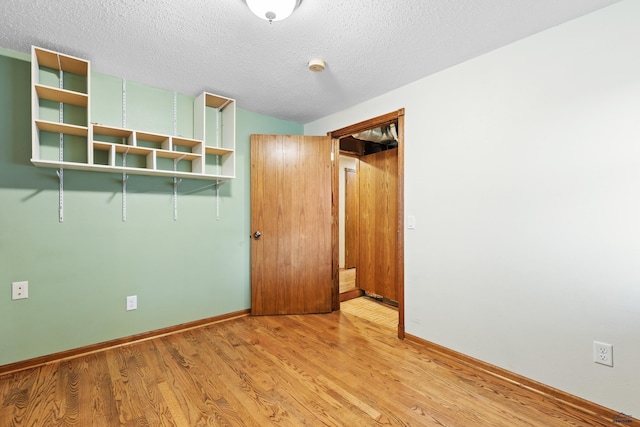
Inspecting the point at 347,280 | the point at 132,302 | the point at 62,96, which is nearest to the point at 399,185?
the point at 347,280

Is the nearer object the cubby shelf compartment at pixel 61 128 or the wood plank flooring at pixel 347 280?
the cubby shelf compartment at pixel 61 128

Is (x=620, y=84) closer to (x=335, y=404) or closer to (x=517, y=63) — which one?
(x=517, y=63)

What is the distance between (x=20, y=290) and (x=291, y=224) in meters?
2.16

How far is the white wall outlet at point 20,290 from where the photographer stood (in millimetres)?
1995

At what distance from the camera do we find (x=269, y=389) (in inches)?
71.6

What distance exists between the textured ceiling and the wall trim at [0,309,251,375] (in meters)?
2.15

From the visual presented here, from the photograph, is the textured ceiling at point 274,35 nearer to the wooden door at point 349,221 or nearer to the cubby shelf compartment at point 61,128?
the cubby shelf compartment at point 61,128

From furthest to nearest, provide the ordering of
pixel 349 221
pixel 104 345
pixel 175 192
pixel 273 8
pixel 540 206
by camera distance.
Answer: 1. pixel 349 221
2. pixel 175 192
3. pixel 104 345
4. pixel 540 206
5. pixel 273 8

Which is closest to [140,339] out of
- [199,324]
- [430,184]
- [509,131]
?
[199,324]

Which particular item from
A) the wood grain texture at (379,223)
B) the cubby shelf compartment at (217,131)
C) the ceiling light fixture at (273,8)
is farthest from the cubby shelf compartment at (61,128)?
the wood grain texture at (379,223)

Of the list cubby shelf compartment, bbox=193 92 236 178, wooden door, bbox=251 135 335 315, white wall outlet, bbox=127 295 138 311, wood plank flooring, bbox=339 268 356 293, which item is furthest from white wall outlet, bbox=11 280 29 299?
wood plank flooring, bbox=339 268 356 293

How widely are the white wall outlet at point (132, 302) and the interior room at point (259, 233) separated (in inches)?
0.5

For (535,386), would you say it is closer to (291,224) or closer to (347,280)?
(291,224)

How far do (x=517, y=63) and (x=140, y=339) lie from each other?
354 cm
